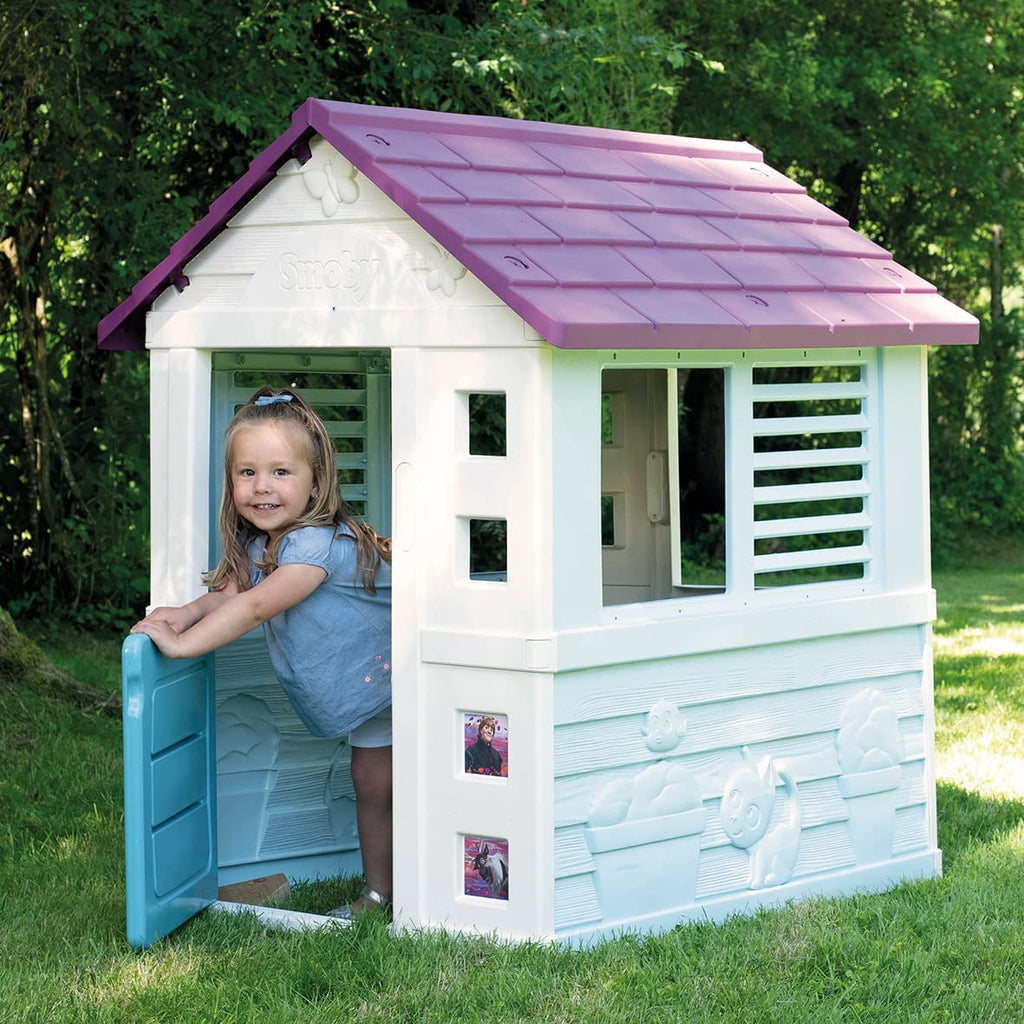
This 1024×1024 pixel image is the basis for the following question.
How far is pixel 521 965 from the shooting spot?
150 inches

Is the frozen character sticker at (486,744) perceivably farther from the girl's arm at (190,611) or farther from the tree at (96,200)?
the tree at (96,200)

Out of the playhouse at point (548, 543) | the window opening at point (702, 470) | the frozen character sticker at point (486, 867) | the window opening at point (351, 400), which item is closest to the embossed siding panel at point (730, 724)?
the playhouse at point (548, 543)

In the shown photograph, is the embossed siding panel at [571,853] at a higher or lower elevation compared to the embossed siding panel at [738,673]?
lower

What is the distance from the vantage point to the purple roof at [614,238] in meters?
3.86

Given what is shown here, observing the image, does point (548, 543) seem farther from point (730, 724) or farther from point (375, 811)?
point (375, 811)

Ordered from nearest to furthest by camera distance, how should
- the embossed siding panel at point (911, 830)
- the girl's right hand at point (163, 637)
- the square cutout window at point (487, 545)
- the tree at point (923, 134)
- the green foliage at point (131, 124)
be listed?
the girl's right hand at point (163, 637)
the embossed siding panel at point (911, 830)
the green foliage at point (131, 124)
the square cutout window at point (487, 545)
the tree at point (923, 134)

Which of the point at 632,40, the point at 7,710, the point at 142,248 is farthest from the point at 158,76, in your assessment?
the point at 7,710

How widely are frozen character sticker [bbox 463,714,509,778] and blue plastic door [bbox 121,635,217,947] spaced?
2.67 feet

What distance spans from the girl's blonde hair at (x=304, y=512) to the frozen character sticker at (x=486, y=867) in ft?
2.63

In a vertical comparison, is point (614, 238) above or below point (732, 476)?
above

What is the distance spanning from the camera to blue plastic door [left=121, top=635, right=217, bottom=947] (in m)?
4.05

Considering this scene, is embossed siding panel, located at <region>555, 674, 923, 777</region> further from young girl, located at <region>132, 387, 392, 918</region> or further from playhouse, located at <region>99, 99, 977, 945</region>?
young girl, located at <region>132, 387, 392, 918</region>

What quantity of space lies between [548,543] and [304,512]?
2.91ft

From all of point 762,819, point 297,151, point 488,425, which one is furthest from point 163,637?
point 488,425
